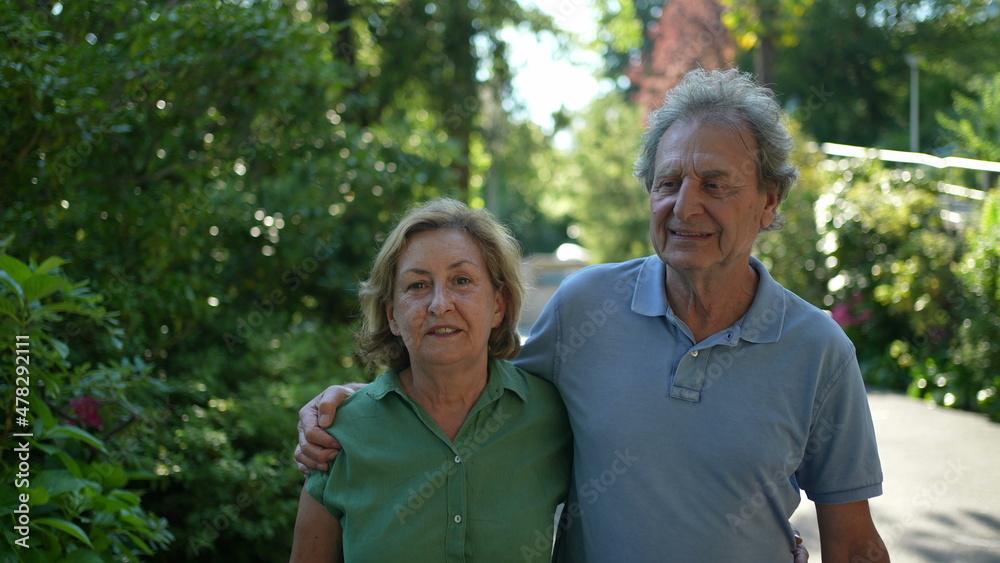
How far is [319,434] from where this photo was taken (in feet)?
7.10

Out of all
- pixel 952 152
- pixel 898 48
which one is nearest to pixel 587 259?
pixel 898 48

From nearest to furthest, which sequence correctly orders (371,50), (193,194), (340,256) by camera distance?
(193,194)
(340,256)
(371,50)

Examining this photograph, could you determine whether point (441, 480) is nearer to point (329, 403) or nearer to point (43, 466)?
point (329, 403)

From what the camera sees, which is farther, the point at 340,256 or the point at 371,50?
the point at 371,50

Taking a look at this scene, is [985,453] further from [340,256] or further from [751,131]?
[340,256]

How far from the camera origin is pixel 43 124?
3117mm

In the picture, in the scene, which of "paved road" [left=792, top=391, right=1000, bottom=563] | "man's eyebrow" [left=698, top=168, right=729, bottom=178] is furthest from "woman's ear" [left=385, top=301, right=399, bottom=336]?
"paved road" [left=792, top=391, right=1000, bottom=563]

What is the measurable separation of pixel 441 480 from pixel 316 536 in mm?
359

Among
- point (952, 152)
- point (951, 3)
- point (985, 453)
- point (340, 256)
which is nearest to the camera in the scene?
point (985, 453)

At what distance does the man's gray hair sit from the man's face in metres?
0.03

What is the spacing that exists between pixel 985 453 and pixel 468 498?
415 cm

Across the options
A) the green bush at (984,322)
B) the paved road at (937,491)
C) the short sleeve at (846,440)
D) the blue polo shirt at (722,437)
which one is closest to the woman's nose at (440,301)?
the blue polo shirt at (722,437)

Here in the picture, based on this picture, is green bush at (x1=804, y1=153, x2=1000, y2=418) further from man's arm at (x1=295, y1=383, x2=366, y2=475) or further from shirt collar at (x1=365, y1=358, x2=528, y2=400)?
man's arm at (x1=295, y1=383, x2=366, y2=475)

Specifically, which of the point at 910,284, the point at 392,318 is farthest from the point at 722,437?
the point at 910,284
